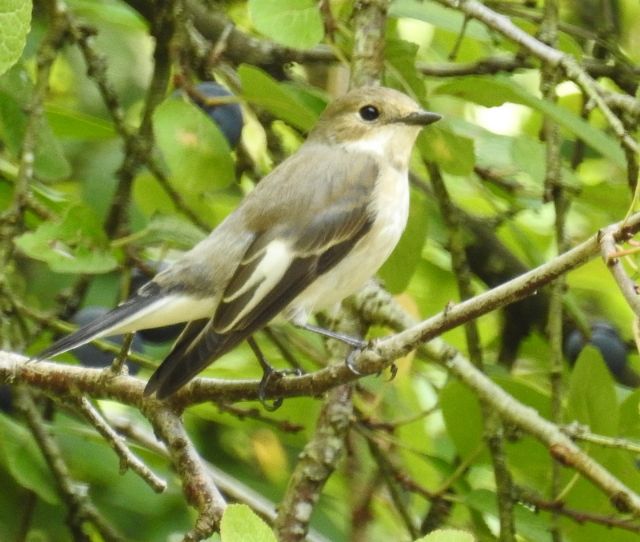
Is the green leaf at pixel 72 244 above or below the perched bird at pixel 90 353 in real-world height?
above

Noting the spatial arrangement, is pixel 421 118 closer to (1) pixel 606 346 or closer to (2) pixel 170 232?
(2) pixel 170 232

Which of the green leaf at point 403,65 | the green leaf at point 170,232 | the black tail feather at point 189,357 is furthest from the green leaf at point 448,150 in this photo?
the black tail feather at point 189,357

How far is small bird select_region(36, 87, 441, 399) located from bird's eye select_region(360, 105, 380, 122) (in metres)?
0.01

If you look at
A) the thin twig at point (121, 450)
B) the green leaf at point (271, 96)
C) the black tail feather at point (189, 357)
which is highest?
the green leaf at point (271, 96)

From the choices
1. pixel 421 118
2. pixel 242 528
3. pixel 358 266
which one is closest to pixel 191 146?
pixel 358 266

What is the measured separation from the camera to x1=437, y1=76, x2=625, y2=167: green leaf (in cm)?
245

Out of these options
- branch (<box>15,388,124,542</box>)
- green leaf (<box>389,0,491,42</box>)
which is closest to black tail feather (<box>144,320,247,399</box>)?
branch (<box>15,388,124,542</box>)

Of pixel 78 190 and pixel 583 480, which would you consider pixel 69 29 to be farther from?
pixel 583 480

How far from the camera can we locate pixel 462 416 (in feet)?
9.18

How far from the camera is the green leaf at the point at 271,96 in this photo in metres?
2.66

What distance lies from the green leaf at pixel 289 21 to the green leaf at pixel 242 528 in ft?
4.47

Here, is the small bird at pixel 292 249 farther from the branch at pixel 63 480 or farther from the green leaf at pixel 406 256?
the branch at pixel 63 480

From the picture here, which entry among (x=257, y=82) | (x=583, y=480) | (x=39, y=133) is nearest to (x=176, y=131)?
(x=257, y=82)

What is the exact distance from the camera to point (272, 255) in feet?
8.75
